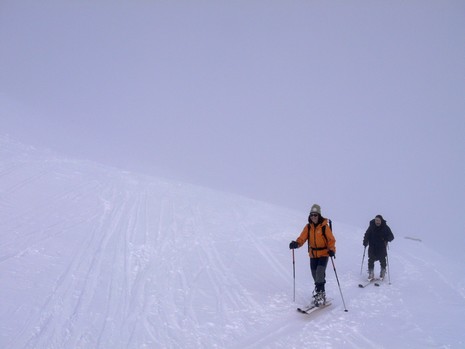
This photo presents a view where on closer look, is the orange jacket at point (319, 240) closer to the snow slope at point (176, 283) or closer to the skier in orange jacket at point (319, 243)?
the skier in orange jacket at point (319, 243)

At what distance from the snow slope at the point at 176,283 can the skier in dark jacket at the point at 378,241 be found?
60 cm

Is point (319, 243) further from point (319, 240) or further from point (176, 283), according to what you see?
point (176, 283)

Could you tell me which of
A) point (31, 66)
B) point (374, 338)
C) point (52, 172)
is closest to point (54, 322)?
point (374, 338)

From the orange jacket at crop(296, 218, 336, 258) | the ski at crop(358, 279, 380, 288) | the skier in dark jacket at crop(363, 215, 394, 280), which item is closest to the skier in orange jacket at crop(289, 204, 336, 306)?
the orange jacket at crop(296, 218, 336, 258)

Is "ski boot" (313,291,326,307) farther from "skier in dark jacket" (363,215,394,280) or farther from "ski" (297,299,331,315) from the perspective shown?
"skier in dark jacket" (363,215,394,280)

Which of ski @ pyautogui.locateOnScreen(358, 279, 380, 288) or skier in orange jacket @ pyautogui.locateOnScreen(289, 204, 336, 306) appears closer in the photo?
skier in orange jacket @ pyautogui.locateOnScreen(289, 204, 336, 306)

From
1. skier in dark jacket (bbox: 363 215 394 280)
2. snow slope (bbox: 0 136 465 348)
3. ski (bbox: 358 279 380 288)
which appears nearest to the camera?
snow slope (bbox: 0 136 465 348)

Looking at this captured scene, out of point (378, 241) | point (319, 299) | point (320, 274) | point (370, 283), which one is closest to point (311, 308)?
point (319, 299)

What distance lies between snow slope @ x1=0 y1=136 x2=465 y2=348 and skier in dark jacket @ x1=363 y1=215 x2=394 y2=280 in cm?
60

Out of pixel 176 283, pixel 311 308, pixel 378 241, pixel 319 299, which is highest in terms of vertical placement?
pixel 378 241

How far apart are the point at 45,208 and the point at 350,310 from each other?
9870 millimetres

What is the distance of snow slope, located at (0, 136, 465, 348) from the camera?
677 cm

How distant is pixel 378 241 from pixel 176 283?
17.1 feet

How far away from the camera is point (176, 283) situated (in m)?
9.18
